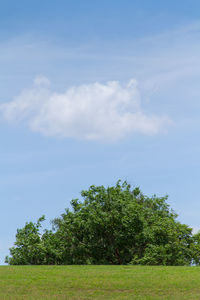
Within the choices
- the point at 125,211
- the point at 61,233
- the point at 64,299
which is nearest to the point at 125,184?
the point at 125,211

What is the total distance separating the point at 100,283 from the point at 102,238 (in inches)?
667

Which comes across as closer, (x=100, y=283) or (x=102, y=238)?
(x=100, y=283)

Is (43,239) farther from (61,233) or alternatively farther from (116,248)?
(116,248)

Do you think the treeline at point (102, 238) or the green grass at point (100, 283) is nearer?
the green grass at point (100, 283)

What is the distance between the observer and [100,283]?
65.1 feet

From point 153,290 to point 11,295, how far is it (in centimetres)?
586

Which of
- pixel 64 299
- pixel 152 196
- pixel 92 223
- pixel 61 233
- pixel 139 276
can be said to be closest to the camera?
pixel 64 299

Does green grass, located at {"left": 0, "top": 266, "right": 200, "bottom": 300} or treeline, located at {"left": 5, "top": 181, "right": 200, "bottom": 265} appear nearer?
green grass, located at {"left": 0, "top": 266, "right": 200, "bottom": 300}

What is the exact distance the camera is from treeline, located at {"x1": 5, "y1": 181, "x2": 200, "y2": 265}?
3606 centimetres

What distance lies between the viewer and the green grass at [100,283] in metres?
17.5

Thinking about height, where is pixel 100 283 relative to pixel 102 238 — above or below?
below

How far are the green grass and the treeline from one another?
11.0 meters

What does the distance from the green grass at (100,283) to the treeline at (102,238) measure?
11048mm

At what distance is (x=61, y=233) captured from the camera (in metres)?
37.9
